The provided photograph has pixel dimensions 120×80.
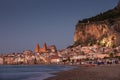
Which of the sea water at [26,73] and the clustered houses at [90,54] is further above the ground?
the clustered houses at [90,54]

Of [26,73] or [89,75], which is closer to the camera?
[89,75]

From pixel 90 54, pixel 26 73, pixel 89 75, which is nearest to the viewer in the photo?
pixel 89 75

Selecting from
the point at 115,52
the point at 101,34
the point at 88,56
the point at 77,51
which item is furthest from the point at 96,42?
the point at 115,52

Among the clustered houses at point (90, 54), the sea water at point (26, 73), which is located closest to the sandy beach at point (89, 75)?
the sea water at point (26, 73)

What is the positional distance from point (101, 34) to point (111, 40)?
80.8 ft

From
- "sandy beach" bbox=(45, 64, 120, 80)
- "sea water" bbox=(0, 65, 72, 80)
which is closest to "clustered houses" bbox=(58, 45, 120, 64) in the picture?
"sea water" bbox=(0, 65, 72, 80)

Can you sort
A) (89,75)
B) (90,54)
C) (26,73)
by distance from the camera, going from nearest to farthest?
(89,75) < (26,73) < (90,54)

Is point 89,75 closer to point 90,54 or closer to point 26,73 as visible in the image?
point 26,73

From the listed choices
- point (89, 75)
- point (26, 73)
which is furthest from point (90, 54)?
point (89, 75)

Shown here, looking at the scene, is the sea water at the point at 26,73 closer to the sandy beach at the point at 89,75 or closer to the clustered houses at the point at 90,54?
the sandy beach at the point at 89,75

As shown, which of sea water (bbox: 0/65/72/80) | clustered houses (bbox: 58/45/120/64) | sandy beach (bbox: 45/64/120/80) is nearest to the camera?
sandy beach (bbox: 45/64/120/80)

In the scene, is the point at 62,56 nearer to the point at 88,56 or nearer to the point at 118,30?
the point at 88,56

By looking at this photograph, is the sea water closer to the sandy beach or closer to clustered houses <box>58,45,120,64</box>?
the sandy beach

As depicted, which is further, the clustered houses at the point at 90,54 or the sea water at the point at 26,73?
the clustered houses at the point at 90,54
